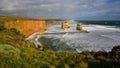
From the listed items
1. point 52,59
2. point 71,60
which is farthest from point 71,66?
point 52,59

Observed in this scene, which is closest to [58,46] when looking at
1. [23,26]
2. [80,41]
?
[80,41]

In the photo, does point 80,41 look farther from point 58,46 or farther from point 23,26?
point 23,26

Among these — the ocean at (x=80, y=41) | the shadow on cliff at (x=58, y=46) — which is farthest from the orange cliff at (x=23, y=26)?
the shadow on cliff at (x=58, y=46)

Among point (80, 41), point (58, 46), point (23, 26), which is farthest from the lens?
point (23, 26)

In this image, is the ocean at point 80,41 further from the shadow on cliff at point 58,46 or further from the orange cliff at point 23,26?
the orange cliff at point 23,26

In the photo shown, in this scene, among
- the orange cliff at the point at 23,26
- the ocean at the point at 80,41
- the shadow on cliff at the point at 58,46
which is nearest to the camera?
the shadow on cliff at the point at 58,46

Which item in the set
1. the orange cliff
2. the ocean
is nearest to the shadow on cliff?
the ocean

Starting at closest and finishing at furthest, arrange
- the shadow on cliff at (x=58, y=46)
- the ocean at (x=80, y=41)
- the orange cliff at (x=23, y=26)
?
1. the shadow on cliff at (x=58, y=46)
2. the ocean at (x=80, y=41)
3. the orange cliff at (x=23, y=26)

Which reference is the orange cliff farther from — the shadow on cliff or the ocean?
the shadow on cliff

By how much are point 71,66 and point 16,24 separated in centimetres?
4600

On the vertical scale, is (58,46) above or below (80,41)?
above

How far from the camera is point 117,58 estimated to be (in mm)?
11586

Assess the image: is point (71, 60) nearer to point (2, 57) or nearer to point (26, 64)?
point (26, 64)

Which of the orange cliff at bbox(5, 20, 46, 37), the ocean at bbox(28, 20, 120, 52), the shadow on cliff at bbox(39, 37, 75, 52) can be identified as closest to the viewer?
the shadow on cliff at bbox(39, 37, 75, 52)
